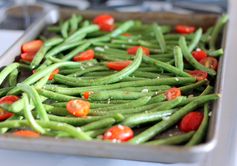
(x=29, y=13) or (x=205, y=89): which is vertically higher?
(x=29, y=13)

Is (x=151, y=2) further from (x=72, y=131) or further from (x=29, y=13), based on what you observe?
(x=72, y=131)

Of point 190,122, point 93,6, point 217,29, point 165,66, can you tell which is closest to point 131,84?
point 165,66

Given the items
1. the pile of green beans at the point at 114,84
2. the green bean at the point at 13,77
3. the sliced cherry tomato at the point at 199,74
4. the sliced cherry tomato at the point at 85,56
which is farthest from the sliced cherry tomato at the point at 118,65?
the green bean at the point at 13,77

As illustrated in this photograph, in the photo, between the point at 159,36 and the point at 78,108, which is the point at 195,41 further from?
the point at 78,108

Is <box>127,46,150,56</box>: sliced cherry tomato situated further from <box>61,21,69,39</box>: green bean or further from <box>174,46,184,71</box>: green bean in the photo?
<box>61,21,69,39</box>: green bean

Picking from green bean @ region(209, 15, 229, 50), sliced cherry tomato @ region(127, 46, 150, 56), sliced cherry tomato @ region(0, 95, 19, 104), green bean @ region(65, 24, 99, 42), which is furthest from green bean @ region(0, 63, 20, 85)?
green bean @ region(209, 15, 229, 50)

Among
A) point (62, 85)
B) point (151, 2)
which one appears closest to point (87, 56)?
point (62, 85)
